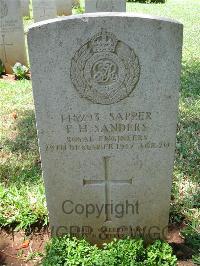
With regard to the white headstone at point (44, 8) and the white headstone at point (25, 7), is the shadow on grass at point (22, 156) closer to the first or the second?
the white headstone at point (44, 8)

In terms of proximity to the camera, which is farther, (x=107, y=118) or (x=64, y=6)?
(x=64, y=6)

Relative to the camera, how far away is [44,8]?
34.0 ft

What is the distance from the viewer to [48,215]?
333 cm

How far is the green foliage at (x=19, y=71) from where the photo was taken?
292 inches

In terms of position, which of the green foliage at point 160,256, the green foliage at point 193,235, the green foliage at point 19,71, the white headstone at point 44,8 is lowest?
the green foliage at point 193,235

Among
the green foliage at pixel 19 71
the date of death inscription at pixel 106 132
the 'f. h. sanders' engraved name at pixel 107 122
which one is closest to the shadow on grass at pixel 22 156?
the date of death inscription at pixel 106 132

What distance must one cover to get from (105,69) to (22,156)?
7.22 ft

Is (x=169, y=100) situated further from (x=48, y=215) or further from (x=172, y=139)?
(x=48, y=215)

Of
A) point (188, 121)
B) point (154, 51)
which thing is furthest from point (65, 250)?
point (188, 121)

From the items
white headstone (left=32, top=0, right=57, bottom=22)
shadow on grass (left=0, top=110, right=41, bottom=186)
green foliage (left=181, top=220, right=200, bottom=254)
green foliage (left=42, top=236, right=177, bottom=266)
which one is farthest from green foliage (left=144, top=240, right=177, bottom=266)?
white headstone (left=32, top=0, right=57, bottom=22)

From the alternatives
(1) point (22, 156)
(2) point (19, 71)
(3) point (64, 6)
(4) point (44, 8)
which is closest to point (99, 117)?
(1) point (22, 156)

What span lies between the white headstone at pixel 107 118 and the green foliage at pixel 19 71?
461cm

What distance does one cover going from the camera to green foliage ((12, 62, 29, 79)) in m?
7.41

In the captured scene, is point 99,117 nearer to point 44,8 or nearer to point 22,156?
point 22,156
